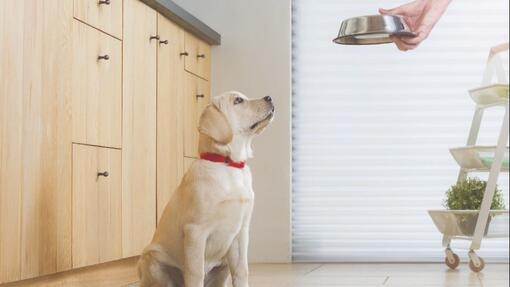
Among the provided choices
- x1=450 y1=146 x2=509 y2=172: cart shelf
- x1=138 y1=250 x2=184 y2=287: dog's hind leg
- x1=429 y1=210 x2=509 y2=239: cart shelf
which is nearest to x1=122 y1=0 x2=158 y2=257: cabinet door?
x1=138 y1=250 x2=184 y2=287: dog's hind leg

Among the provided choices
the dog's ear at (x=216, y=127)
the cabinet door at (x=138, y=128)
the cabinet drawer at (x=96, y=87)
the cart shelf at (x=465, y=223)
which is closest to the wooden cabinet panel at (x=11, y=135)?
the cabinet drawer at (x=96, y=87)

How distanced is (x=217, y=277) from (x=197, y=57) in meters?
1.92

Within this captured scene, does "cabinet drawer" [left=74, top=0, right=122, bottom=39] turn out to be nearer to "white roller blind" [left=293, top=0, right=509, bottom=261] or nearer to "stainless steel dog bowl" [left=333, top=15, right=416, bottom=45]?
"stainless steel dog bowl" [left=333, top=15, right=416, bottom=45]

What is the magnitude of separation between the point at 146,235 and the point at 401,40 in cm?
145

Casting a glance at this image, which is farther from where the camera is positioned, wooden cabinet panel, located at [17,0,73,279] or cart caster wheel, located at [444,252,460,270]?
cart caster wheel, located at [444,252,460,270]

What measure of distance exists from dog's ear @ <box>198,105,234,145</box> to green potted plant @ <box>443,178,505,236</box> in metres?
1.85

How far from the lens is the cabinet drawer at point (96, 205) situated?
10.5 feet

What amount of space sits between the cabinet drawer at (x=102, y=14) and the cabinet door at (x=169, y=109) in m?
0.53

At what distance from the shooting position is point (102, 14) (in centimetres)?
345

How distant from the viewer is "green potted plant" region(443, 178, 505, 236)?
443 cm

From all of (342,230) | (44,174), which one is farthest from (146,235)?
(342,230)

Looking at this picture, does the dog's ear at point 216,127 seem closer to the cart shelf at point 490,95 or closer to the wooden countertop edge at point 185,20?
the wooden countertop edge at point 185,20

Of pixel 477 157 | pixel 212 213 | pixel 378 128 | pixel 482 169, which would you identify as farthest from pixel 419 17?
pixel 378 128

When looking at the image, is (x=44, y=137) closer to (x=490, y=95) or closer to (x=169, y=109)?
(x=169, y=109)
